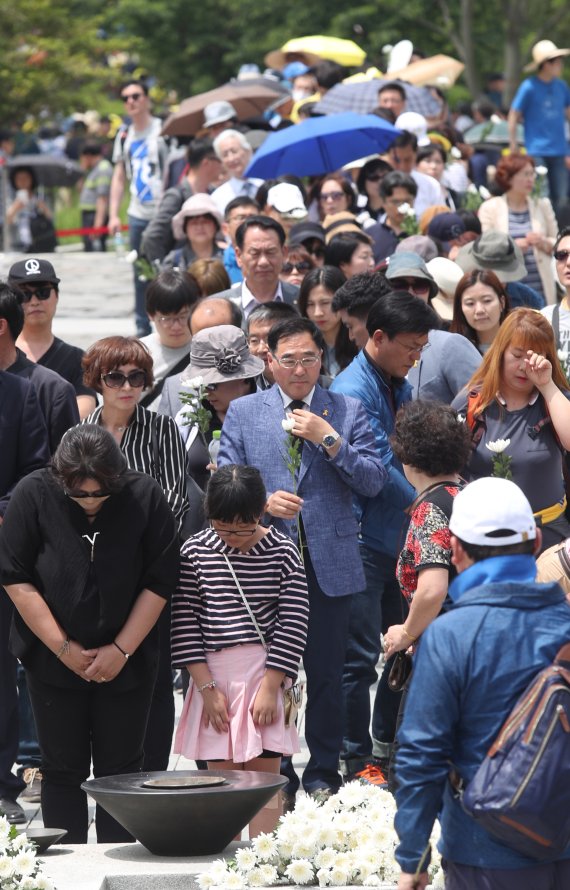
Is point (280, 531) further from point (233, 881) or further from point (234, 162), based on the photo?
point (234, 162)

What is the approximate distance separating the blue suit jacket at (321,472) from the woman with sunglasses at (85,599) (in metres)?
0.76

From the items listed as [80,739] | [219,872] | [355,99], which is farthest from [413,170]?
[219,872]

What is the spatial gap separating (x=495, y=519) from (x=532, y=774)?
588mm

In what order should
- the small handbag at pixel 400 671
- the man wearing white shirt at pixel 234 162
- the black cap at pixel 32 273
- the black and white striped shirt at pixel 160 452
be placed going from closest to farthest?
1. the small handbag at pixel 400 671
2. the black and white striped shirt at pixel 160 452
3. the black cap at pixel 32 273
4. the man wearing white shirt at pixel 234 162

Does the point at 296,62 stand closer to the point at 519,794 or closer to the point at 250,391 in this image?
the point at 250,391

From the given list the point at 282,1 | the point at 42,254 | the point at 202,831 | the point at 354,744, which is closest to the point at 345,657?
the point at 354,744

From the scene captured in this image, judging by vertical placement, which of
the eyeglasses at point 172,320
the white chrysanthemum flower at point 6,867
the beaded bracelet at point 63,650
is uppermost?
the eyeglasses at point 172,320

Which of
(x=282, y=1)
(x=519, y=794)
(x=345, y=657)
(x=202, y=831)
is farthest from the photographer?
(x=282, y=1)

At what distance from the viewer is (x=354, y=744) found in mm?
6957

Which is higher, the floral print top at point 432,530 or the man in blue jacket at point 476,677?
the man in blue jacket at point 476,677

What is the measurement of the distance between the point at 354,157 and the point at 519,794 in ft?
31.1

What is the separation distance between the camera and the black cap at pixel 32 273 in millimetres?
7363

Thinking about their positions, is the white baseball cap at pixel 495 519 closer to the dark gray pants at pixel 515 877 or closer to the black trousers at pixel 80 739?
the dark gray pants at pixel 515 877

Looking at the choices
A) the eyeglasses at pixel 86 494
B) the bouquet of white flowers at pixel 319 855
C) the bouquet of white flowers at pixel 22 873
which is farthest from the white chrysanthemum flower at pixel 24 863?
the eyeglasses at pixel 86 494
